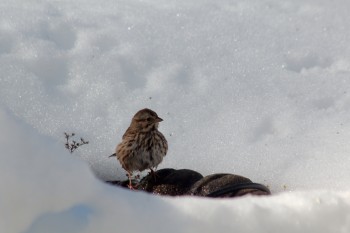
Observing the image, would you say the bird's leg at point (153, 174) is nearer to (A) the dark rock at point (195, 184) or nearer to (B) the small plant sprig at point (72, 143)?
Result: (A) the dark rock at point (195, 184)

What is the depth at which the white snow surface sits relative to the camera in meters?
4.98

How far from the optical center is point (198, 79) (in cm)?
595

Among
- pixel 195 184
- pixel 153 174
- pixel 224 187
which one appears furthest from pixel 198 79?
pixel 224 187

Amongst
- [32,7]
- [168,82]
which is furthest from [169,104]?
[32,7]

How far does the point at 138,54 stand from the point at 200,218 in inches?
187

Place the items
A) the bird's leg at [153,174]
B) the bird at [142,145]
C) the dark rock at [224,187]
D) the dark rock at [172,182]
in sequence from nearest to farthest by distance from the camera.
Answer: the dark rock at [224,187] < the dark rock at [172,182] < the bird's leg at [153,174] < the bird at [142,145]

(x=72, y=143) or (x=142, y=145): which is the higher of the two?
(x=142, y=145)

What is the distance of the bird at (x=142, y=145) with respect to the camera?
493 cm

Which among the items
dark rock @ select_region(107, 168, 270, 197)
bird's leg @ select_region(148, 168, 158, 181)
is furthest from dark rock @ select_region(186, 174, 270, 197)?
bird's leg @ select_region(148, 168, 158, 181)

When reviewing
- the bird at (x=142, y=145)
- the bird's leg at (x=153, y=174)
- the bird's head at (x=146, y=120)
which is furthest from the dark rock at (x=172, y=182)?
the bird's head at (x=146, y=120)

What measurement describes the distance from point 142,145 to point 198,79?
994 millimetres

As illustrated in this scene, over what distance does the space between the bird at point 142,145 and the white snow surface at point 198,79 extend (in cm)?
12

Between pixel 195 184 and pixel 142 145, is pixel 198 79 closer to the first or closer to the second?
pixel 142 145

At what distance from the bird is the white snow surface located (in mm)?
123
